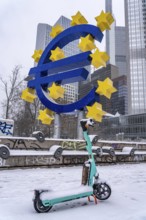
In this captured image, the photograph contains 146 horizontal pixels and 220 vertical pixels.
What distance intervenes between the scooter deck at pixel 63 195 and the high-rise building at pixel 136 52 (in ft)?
459

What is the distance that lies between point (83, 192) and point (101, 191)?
71 cm

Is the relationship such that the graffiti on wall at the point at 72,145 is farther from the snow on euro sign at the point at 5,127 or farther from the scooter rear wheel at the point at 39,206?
the scooter rear wheel at the point at 39,206

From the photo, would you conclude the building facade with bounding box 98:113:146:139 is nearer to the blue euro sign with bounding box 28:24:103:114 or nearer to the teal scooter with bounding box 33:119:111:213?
the blue euro sign with bounding box 28:24:103:114

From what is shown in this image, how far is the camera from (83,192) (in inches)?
193

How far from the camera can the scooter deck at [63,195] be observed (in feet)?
14.5

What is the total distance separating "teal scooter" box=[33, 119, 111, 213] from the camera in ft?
14.6

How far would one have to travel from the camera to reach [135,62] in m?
152

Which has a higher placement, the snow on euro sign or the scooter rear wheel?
the snow on euro sign

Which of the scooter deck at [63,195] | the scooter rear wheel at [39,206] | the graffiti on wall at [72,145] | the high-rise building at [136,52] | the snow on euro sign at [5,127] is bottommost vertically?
the scooter rear wheel at [39,206]

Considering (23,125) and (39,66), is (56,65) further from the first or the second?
(23,125)

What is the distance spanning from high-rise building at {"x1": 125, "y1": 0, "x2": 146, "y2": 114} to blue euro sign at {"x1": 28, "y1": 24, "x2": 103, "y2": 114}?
129m

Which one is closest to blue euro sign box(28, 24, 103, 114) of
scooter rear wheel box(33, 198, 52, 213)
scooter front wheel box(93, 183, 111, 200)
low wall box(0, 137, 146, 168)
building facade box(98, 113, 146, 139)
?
low wall box(0, 137, 146, 168)

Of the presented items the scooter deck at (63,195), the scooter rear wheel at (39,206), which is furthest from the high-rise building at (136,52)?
the scooter rear wheel at (39,206)

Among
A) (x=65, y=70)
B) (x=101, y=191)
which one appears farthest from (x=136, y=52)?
(x=101, y=191)
